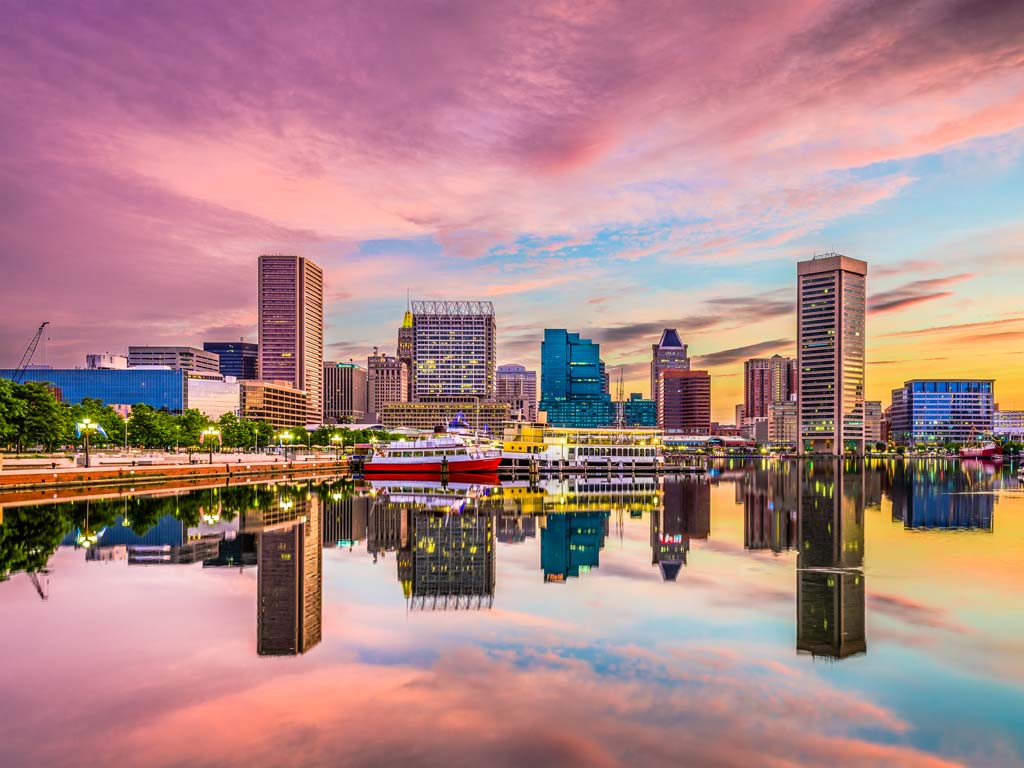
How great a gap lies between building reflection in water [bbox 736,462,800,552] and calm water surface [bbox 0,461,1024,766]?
94 cm

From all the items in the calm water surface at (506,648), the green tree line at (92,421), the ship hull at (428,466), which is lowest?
the ship hull at (428,466)

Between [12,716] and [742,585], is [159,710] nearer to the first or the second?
[12,716]

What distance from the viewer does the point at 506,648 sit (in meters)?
25.1

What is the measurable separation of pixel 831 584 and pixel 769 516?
35.1 m

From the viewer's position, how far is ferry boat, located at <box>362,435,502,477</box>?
129 m

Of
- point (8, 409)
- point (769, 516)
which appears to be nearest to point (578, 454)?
point (769, 516)

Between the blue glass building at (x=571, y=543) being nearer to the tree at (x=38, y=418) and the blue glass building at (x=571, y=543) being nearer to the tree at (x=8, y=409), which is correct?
the tree at (x=8, y=409)

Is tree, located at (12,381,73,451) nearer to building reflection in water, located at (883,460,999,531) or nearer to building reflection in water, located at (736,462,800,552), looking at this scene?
building reflection in water, located at (736,462,800,552)

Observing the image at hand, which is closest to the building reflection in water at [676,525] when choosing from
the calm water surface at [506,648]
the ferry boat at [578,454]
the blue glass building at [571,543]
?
the calm water surface at [506,648]

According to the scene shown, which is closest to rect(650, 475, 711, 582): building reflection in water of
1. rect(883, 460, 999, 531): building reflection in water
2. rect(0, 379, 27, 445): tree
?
rect(883, 460, 999, 531): building reflection in water

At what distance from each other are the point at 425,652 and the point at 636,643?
294 inches

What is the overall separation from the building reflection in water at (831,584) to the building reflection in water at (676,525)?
23.5 ft

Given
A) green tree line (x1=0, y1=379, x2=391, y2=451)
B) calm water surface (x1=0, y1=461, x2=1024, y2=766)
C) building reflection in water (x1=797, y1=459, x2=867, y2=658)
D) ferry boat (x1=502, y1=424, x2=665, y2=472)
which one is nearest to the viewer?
calm water surface (x1=0, y1=461, x2=1024, y2=766)

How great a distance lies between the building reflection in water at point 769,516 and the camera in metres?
50.3
